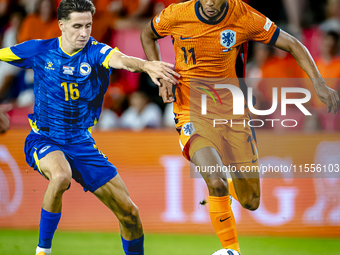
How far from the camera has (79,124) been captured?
4.00 meters

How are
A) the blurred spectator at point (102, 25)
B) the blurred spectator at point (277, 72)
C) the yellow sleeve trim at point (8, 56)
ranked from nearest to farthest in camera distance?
1. the yellow sleeve trim at point (8, 56)
2. the blurred spectator at point (277, 72)
3. the blurred spectator at point (102, 25)

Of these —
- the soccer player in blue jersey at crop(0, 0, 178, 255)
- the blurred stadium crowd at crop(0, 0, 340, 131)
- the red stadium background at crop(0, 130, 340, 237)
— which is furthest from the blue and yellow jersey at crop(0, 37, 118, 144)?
the red stadium background at crop(0, 130, 340, 237)

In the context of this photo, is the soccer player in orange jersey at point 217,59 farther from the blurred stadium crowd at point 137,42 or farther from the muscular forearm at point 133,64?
the blurred stadium crowd at point 137,42

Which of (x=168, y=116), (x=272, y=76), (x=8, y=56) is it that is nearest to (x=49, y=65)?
(x=8, y=56)

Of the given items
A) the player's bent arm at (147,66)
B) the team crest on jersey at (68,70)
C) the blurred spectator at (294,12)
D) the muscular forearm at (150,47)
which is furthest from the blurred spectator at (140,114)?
the blurred spectator at (294,12)

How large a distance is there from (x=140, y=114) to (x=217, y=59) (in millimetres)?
2176

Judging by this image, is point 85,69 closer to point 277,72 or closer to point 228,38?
point 228,38

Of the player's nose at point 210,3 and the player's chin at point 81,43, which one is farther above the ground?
the player's nose at point 210,3

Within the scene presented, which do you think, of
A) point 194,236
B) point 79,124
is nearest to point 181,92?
point 79,124

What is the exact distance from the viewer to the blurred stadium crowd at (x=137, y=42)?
19.1 feet

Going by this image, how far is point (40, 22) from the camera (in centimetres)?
641

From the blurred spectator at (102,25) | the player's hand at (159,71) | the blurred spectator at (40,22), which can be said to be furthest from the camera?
the blurred spectator at (102,25)

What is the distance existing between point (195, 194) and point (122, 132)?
119cm

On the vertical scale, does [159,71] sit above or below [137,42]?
below
